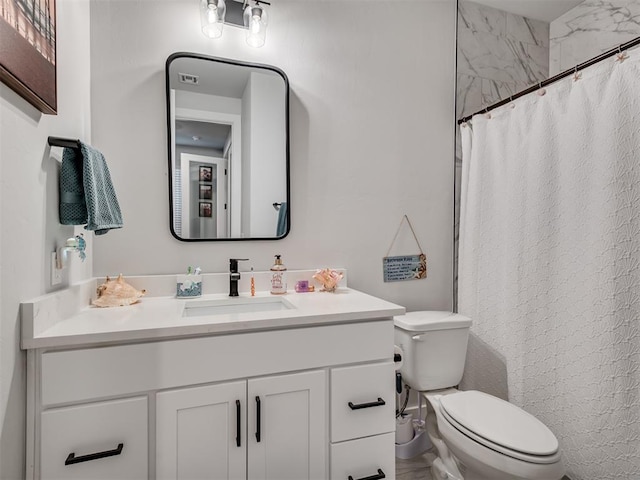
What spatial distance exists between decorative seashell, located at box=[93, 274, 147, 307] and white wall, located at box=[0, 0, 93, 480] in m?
0.16

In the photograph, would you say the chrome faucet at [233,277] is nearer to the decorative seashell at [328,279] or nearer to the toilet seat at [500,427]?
the decorative seashell at [328,279]

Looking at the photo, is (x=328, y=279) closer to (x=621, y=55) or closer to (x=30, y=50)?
(x=30, y=50)

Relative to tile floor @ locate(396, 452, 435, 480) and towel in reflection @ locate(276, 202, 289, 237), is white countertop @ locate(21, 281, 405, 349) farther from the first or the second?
tile floor @ locate(396, 452, 435, 480)

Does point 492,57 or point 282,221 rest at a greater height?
point 492,57

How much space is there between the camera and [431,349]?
5.57 ft

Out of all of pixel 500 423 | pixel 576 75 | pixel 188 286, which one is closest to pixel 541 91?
pixel 576 75

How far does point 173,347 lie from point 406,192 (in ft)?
4.84

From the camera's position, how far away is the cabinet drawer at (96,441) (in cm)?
99

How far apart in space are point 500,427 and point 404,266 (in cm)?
91

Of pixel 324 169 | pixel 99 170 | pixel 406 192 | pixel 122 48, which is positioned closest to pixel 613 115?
pixel 406 192

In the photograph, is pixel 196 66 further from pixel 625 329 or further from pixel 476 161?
pixel 625 329

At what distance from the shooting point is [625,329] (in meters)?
1.31

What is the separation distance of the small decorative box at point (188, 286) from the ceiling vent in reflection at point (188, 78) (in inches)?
35.0

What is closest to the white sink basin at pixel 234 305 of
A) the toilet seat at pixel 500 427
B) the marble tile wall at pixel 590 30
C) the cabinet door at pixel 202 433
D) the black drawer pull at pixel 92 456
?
the cabinet door at pixel 202 433
